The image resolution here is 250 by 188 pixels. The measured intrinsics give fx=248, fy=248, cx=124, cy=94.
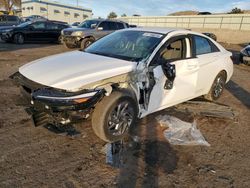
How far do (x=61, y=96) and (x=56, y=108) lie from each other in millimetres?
161

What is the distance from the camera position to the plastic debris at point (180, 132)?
389 centimetres

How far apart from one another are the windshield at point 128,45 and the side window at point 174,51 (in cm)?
24

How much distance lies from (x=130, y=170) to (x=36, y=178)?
43.6 inches

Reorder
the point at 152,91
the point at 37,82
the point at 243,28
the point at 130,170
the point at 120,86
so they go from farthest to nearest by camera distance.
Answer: the point at 243,28 → the point at 152,91 → the point at 120,86 → the point at 37,82 → the point at 130,170

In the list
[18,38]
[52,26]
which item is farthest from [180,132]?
[52,26]

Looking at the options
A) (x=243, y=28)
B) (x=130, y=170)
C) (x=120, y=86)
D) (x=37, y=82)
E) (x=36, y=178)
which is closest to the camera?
(x=36, y=178)

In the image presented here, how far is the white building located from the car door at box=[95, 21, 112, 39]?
4963 cm

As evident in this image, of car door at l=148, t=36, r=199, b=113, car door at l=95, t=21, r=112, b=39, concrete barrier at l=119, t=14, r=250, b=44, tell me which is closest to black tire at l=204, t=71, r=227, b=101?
car door at l=148, t=36, r=199, b=113

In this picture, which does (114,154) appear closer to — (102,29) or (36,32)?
(102,29)

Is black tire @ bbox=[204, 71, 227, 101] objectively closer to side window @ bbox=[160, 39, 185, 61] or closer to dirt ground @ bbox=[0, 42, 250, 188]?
dirt ground @ bbox=[0, 42, 250, 188]

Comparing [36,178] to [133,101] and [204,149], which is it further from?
[204,149]

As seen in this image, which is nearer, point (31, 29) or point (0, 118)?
point (0, 118)

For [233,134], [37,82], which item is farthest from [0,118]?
[233,134]

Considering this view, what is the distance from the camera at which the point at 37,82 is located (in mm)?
3355
